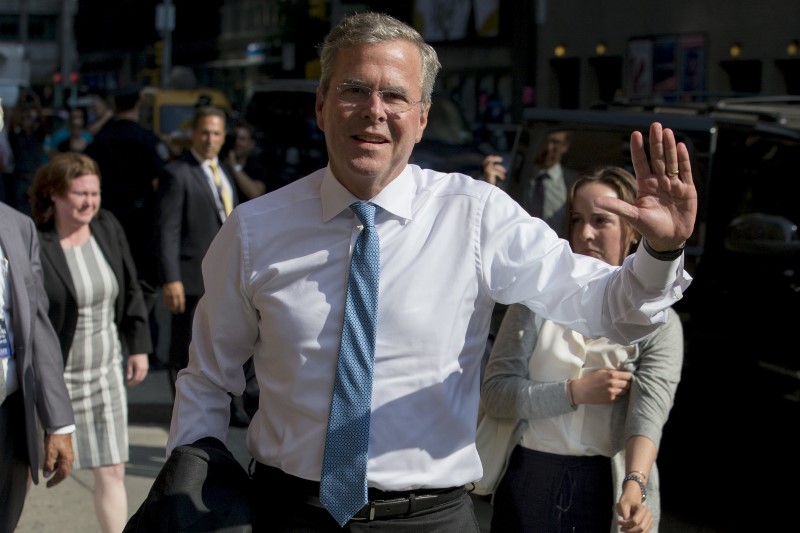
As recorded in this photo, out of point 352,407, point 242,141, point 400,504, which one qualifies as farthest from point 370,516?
point 242,141

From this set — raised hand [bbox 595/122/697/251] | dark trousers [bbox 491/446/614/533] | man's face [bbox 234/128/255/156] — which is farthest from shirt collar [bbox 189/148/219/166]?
raised hand [bbox 595/122/697/251]

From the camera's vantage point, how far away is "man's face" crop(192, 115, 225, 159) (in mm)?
7734

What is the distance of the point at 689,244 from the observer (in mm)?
5711

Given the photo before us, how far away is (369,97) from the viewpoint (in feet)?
9.51

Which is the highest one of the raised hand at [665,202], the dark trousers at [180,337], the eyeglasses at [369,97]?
the eyeglasses at [369,97]

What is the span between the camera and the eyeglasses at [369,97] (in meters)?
2.90

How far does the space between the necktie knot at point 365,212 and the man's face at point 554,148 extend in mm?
3366

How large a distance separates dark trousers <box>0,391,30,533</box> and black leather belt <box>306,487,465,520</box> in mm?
1706

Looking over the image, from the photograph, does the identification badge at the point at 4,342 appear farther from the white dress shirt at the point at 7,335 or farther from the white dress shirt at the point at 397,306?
the white dress shirt at the point at 397,306

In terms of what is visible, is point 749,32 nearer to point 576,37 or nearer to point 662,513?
point 576,37

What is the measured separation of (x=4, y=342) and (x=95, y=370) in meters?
1.42

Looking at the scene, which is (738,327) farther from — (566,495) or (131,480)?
(131,480)

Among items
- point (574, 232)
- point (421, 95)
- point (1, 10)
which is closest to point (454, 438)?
point (421, 95)

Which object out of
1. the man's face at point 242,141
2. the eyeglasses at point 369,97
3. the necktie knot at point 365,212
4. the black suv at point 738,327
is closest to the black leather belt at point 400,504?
the necktie knot at point 365,212
